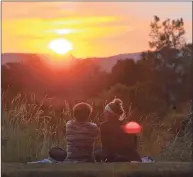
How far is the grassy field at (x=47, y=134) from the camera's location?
11266 mm

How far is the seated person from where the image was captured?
1128 centimetres

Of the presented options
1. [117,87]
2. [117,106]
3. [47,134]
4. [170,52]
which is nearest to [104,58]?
[117,87]

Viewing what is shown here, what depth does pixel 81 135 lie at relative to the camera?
37.3 feet

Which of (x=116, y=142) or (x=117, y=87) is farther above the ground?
(x=117, y=87)

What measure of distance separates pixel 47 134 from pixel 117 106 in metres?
0.74

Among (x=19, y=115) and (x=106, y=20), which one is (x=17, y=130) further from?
(x=106, y=20)

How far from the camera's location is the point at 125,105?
1123 cm

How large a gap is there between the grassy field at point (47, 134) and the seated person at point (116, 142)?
80mm

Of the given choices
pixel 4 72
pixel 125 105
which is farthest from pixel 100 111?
pixel 4 72

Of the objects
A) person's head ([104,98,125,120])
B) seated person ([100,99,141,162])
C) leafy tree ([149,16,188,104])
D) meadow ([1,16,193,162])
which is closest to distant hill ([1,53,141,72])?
meadow ([1,16,193,162])

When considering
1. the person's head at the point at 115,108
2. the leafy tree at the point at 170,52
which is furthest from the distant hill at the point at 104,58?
the person's head at the point at 115,108

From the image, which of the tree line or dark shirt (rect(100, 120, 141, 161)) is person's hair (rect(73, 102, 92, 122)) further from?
dark shirt (rect(100, 120, 141, 161))

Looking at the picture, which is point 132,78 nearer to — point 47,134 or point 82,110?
point 82,110

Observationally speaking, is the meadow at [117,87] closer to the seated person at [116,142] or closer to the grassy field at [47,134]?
the grassy field at [47,134]
